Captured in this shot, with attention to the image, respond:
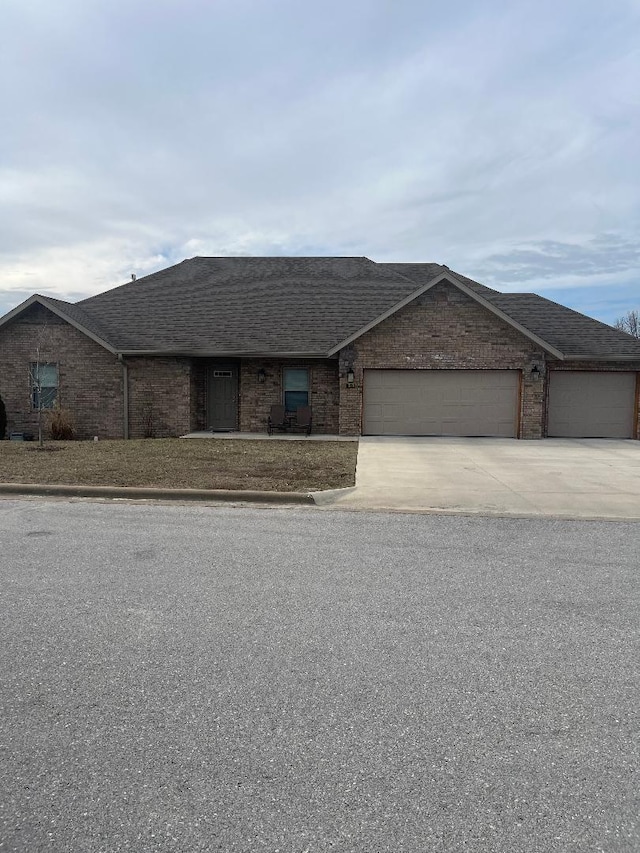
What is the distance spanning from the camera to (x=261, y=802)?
241cm

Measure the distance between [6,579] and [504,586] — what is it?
4.28m

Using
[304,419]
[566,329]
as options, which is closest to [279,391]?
[304,419]

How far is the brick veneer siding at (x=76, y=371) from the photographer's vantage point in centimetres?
1845

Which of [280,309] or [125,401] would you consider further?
[280,309]

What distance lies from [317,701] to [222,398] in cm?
1672

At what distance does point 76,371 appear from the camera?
18.5m

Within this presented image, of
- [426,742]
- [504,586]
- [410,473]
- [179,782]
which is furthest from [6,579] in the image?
[410,473]

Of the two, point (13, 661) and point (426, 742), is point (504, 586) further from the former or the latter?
point (13, 661)

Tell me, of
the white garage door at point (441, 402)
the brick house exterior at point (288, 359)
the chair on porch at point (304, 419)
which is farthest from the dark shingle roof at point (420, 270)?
the chair on porch at point (304, 419)

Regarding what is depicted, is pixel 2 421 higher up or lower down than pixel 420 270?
lower down

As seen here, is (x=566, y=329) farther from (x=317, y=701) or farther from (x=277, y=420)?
(x=317, y=701)

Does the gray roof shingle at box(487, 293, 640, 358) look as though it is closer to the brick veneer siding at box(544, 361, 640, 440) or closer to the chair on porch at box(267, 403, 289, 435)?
the brick veneer siding at box(544, 361, 640, 440)

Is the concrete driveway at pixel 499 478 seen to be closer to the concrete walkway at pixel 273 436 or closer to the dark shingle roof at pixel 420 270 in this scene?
the concrete walkway at pixel 273 436

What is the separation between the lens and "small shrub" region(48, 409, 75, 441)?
17344 millimetres
